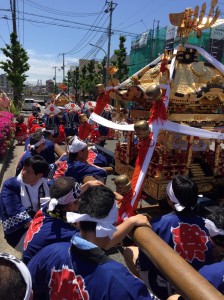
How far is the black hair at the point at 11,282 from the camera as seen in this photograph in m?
1.07

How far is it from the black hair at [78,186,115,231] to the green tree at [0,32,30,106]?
77.3ft

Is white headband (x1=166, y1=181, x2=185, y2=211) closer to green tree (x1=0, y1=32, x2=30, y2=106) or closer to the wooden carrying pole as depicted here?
the wooden carrying pole

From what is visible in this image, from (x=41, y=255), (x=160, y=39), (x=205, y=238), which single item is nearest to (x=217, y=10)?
(x=205, y=238)

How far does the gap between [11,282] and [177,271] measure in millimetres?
913

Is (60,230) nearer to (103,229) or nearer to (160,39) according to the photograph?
(103,229)

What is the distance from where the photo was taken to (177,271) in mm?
1553

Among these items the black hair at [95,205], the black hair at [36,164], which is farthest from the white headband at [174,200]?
the black hair at [36,164]

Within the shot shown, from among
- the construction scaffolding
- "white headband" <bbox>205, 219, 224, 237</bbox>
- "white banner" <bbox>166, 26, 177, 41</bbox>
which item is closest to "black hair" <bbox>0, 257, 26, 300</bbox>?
"white headband" <bbox>205, 219, 224, 237</bbox>

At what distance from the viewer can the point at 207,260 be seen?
7.32 feet

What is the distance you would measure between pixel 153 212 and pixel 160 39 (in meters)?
24.9

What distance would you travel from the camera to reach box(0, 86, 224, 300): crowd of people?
4.36 feet

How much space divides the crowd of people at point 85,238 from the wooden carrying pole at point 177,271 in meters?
0.15

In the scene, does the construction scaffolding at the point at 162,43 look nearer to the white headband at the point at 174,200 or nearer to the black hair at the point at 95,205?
the white headband at the point at 174,200

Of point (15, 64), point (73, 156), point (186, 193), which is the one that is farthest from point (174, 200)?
point (15, 64)
